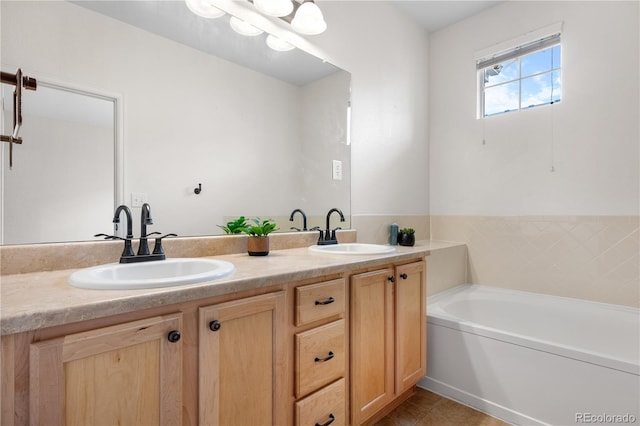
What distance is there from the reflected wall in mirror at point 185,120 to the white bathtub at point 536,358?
121 cm

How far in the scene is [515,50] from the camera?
2732mm

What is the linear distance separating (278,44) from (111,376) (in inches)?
71.5

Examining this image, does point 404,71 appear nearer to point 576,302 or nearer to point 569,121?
point 569,121

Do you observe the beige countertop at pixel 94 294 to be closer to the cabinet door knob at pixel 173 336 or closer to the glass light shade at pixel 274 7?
the cabinet door knob at pixel 173 336

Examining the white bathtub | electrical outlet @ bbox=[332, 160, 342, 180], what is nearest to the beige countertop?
electrical outlet @ bbox=[332, 160, 342, 180]

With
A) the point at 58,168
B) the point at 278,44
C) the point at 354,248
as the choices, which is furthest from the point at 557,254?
the point at 58,168

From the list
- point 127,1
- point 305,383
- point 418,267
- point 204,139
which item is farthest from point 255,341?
point 127,1

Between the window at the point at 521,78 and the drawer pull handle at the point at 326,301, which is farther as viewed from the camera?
the window at the point at 521,78

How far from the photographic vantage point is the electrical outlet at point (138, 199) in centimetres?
135

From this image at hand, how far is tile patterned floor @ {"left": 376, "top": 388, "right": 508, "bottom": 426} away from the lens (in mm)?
1760

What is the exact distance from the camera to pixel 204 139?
5.20 ft

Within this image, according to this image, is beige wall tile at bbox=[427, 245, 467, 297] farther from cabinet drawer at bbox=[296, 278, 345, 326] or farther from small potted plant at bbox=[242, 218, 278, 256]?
small potted plant at bbox=[242, 218, 278, 256]

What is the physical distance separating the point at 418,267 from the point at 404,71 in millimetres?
1901

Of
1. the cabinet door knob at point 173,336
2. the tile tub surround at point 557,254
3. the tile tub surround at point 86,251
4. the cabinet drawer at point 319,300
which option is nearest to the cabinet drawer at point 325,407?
the cabinet drawer at point 319,300
